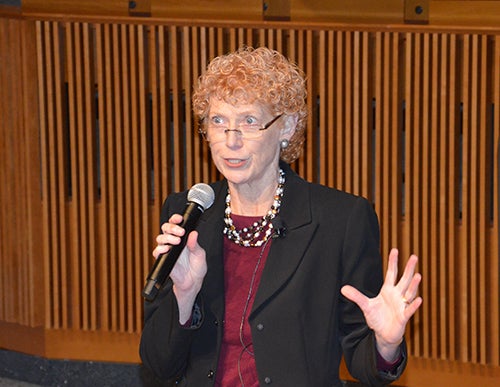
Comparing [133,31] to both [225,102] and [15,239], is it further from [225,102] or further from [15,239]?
[225,102]

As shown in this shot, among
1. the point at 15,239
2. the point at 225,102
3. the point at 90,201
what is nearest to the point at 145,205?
the point at 90,201

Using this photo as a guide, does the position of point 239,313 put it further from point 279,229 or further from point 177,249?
point 177,249

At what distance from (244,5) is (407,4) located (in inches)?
28.6

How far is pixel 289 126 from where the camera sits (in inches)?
114

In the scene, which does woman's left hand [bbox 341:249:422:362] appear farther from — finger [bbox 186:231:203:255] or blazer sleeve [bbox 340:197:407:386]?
finger [bbox 186:231:203:255]

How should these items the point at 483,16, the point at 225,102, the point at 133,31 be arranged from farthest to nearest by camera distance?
the point at 133,31, the point at 483,16, the point at 225,102

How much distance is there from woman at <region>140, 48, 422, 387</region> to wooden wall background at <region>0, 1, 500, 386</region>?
202 cm

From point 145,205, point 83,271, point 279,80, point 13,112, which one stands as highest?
point 279,80

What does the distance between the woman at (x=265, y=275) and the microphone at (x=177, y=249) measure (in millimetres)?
129

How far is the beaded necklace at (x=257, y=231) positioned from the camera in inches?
112

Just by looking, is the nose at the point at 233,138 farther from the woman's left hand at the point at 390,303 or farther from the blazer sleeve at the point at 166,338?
the woman's left hand at the point at 390,303

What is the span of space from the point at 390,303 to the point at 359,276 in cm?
21

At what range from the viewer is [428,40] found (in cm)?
476

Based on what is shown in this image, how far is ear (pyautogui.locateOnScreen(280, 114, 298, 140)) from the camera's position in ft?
9.39
